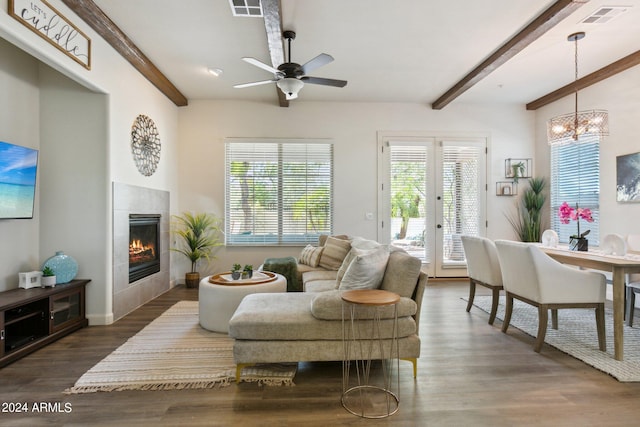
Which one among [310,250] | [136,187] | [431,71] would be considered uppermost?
[431,71]

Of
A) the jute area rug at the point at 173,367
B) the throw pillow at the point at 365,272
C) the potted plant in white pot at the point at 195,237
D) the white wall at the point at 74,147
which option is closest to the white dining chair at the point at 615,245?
the throw pillow at the point at 365,272

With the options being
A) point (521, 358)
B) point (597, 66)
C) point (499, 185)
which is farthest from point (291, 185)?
point (597, 66)

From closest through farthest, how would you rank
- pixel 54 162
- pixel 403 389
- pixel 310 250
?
pixel 403 389, pixel 54 162, pixel 310 250

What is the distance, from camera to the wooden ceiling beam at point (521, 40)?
115 inches

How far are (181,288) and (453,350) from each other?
4085mm

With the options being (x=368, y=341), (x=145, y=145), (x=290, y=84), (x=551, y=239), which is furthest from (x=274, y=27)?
(x=551, y=239)

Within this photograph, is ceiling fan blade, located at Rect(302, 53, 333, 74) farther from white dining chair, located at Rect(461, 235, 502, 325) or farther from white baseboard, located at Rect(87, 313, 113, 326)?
white baseboard, located at Rect(87, 313, 113, 326)

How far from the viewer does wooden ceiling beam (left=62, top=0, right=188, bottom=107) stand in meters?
2.96

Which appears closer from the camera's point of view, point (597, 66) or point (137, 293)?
point (137, 293)

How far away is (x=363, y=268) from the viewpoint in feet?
8.02

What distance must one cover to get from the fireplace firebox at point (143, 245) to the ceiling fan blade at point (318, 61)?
2.69 meters

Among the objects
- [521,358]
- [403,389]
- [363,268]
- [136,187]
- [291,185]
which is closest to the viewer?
[403,389]

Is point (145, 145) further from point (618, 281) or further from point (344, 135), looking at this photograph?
point (618, 281)

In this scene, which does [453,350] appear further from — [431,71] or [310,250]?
[431,71]
